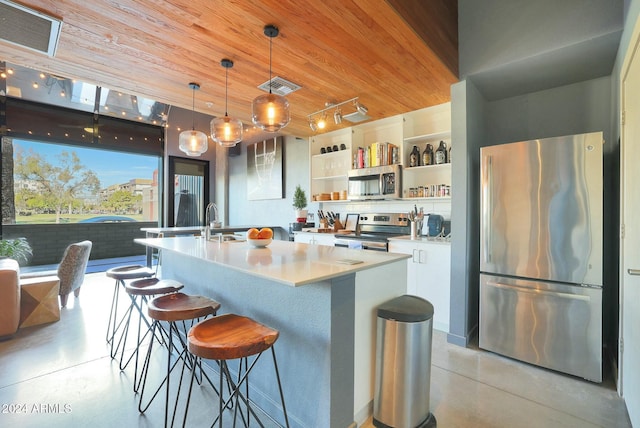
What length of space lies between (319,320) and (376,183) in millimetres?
2671

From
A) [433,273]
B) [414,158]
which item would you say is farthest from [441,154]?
[433,273]

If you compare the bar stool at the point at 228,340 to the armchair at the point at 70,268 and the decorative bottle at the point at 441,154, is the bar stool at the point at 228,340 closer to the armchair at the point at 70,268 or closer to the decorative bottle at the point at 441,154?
the decorative bottle at the point at 441,154

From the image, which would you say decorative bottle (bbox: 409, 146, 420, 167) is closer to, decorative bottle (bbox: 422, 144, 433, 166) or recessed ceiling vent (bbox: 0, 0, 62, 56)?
decorative bottle (bbox: 422, 144, 433, 166)

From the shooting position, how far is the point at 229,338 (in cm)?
138

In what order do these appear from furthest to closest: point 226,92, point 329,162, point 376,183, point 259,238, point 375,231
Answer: point 329,162
point 375,231
point 376,183
point 226,92
point 259,238

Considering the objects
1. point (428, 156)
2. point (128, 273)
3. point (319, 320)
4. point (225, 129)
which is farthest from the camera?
point (428, 156)

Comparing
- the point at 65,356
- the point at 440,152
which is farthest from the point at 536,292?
the point at 65,356

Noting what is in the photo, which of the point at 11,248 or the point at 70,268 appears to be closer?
the point at 70,268

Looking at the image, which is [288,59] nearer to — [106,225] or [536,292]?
[536,292]

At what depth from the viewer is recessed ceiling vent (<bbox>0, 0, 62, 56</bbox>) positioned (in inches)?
65.8

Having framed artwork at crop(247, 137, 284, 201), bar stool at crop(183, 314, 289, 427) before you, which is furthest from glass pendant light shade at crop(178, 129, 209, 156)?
framed artwork at crop(247, 137, 284, 201)

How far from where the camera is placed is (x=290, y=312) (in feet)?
5.60

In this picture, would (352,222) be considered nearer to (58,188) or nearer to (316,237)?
(316,237)

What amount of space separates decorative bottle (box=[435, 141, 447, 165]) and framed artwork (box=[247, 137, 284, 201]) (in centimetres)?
305
